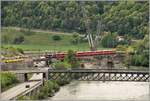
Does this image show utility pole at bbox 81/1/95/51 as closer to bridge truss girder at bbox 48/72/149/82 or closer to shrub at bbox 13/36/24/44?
shrub at bbox 13/36/24/44

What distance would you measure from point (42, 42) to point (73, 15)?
39.5 ft

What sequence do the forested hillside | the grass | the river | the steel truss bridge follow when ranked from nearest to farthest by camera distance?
the river
the steel truss bridge
the grass
the forested hillside

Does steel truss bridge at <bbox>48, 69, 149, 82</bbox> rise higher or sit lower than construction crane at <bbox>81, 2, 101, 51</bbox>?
lower

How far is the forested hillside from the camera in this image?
9531 cm

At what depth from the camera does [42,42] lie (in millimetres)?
89500

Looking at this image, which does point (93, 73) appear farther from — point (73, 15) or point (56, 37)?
point (73, 15)

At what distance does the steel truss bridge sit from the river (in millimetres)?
745

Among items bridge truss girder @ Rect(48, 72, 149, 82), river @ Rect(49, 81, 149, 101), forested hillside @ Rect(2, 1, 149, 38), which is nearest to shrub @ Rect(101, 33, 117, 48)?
forested hillside @ Rect(2, 1, 149, 38)

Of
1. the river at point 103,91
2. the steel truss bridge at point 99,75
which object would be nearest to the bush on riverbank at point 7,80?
the river at point 103,91

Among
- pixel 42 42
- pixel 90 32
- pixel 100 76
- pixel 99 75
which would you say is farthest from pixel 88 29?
pixel 99 75

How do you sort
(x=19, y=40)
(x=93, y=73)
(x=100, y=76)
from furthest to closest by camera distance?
(x=19, y=40), (x=100, y=76), (x=93, y=73)

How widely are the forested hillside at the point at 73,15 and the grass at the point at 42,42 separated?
9.59ft

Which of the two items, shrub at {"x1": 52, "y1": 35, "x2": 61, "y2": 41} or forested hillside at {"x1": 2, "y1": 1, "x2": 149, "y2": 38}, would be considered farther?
forested hillside at {"x1": 2, "y1": 1, "x2": 149, "y2": 38}

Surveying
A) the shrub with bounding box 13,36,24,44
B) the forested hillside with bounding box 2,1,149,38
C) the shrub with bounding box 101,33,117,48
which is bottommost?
the shrub with bounding box 101,33,117,48
